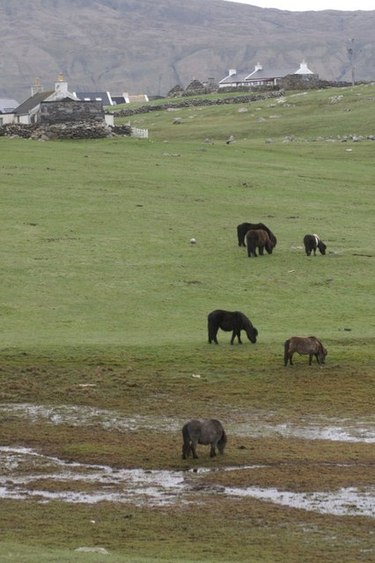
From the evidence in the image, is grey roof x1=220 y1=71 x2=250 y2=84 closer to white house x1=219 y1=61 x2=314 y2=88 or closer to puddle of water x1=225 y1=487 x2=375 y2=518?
white house x1=219 y1=61 x2=314 y2=88

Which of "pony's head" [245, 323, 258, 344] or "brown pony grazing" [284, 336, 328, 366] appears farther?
"pony's head" [245, 323, 258, 344]

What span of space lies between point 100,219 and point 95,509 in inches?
1164

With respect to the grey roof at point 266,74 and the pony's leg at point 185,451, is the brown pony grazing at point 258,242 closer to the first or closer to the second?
the pony's leg at point 185,451

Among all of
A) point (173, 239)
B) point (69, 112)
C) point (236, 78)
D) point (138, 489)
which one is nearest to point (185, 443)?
point (138, 489)

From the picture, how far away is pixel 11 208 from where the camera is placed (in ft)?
164

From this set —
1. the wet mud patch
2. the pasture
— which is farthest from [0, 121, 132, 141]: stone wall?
the wet mud patch

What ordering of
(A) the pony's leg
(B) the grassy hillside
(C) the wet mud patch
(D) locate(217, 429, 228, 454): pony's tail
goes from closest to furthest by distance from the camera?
1. (C) the wet mud patch
2. (A) the pony's leg
3. (D) locate(217, 429, 228, 454): pony's tail
4. (B) the grassy hillside

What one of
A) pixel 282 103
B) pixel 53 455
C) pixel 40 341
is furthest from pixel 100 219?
pixel 282 103

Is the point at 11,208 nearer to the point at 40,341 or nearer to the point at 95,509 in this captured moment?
the point at 40,341

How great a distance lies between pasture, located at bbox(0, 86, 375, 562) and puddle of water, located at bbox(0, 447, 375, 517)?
0.06 meters

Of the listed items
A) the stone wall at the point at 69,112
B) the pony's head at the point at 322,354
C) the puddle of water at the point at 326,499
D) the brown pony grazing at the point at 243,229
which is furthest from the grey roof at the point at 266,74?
the puddle of water at the point at 326,499

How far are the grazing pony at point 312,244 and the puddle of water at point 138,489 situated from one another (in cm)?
2057

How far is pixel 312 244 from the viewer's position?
42.3 m

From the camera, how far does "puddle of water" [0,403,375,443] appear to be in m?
24.8
